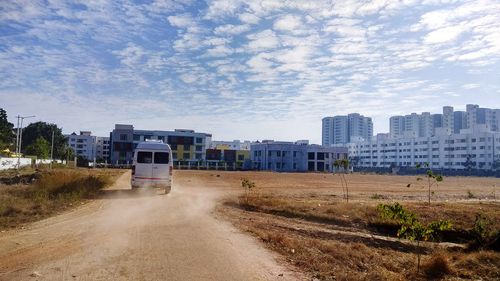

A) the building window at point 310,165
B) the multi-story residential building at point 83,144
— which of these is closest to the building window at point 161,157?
the building window at point 310,165

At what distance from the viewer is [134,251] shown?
30.8ft

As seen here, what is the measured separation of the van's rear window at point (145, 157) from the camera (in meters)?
23.3

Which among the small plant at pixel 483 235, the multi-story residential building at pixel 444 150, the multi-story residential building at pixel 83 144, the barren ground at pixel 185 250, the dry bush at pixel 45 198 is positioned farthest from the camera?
the multi-story residential building at pixel 83 144

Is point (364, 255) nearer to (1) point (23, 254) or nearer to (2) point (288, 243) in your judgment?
(2) point (288, 243)

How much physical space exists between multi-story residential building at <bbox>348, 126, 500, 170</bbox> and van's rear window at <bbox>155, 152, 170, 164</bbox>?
115671mm

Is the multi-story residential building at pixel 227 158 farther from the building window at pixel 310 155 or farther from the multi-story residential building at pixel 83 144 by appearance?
the multi-story residential building at pixel 83 144

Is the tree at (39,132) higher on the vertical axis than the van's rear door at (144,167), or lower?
higher

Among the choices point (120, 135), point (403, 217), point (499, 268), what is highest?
point (120, 135)

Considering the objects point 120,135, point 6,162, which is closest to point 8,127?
point 120,135

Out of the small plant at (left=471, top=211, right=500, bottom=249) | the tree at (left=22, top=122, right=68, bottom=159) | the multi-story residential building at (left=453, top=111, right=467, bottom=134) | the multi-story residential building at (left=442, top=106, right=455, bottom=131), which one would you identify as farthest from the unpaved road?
the multi-story residential building at (left=442, top=106, right=455, bottom=131)

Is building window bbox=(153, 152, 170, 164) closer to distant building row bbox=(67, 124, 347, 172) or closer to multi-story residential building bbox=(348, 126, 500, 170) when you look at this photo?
distant building row bbox=(67, 124, 347, 172)

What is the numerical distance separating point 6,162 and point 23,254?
5335 centimetres

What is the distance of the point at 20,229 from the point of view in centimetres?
1233

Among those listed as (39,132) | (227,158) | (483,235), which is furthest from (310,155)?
(483,235)
